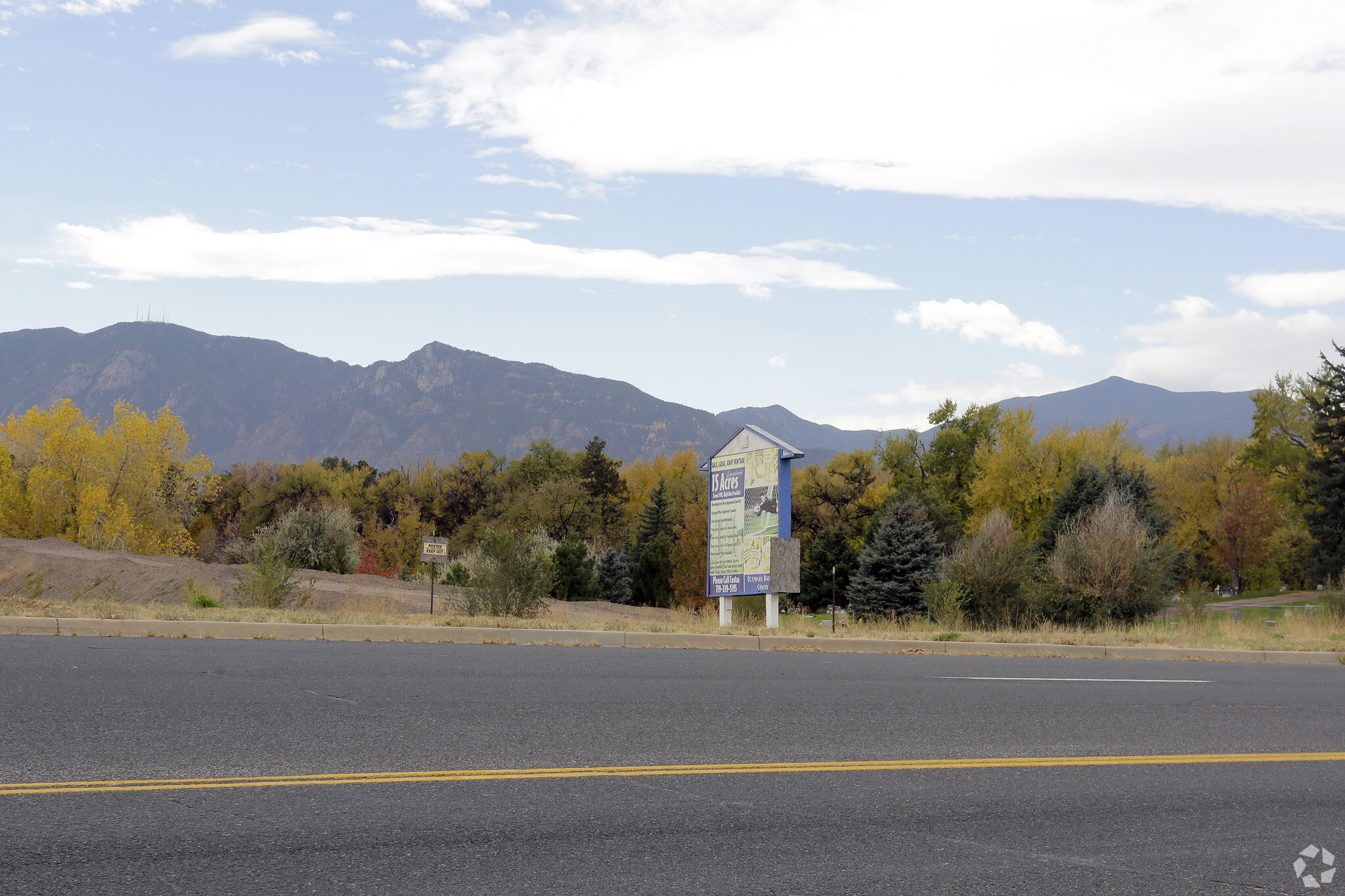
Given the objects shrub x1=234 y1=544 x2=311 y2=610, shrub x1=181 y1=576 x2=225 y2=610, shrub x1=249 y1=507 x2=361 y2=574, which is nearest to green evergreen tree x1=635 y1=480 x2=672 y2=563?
shrub x1=249 y1=507 x2=361 y2=574

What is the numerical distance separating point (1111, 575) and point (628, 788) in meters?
21.9

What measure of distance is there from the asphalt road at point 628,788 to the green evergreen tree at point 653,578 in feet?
172

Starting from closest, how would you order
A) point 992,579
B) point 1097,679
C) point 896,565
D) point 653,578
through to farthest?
point 1097,679 < point 992,579 < point 896,565 < point 653,578

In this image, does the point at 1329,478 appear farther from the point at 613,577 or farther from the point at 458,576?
the point at 458,576

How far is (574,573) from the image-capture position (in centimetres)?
4500

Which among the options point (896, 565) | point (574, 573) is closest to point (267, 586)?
point (896, 565)

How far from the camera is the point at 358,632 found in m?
14.6

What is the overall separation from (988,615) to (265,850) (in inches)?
910

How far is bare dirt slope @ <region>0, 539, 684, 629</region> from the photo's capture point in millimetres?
27922

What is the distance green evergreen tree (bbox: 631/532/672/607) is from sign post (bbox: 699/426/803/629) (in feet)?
121

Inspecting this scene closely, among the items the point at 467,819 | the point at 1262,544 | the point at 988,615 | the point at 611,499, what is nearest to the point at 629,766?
the point at 467,819

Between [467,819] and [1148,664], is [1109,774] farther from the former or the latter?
[1148,664]

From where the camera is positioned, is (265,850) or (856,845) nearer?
(265,850)

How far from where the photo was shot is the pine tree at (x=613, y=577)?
178 ft
